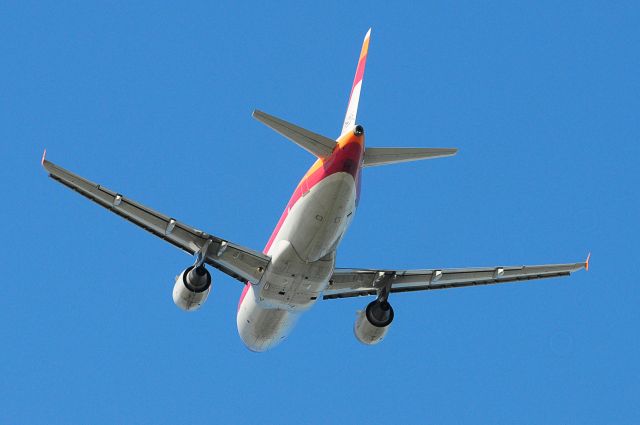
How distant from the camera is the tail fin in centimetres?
4073

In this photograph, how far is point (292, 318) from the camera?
1751 inches

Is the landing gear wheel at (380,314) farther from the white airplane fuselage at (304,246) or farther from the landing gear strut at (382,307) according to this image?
the white airplane fuselage at (304,246)

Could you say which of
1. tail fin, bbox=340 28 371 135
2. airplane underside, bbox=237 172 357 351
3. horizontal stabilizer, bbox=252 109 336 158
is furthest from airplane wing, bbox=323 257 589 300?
horizontal stabilizer, bbox=252 109 336 158

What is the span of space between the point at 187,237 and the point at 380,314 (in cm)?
888

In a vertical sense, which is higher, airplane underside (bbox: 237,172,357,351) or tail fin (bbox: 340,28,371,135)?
tail fin (bbox: 340,28,371,135)

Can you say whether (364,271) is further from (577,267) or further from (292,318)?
(577,267)

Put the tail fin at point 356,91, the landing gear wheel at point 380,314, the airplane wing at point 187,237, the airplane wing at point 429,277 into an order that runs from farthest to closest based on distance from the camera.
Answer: the landing gear wheel at point 380,314 → the airplane wing at point 429,277 → the tail fin at point 356,91 → the airplane wing at point 187,237

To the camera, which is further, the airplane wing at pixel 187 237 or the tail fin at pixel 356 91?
the tail fin at pixel 356 91

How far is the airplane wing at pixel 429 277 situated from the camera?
43781mm

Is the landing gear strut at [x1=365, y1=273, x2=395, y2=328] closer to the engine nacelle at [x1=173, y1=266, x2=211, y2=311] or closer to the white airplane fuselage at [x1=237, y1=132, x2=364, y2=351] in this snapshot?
the white airplane fuselage at [x1=237, y1=132, x2=364, y2=351]

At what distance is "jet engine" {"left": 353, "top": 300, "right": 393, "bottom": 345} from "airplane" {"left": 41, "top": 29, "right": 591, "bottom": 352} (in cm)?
4

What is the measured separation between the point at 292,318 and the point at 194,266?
5.26 metres

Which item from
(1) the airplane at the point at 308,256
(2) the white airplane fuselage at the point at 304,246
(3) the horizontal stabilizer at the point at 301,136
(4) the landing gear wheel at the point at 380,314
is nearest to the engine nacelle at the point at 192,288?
(1) the airplane at the point at 308,256

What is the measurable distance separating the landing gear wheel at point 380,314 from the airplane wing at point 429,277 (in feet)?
2.91
